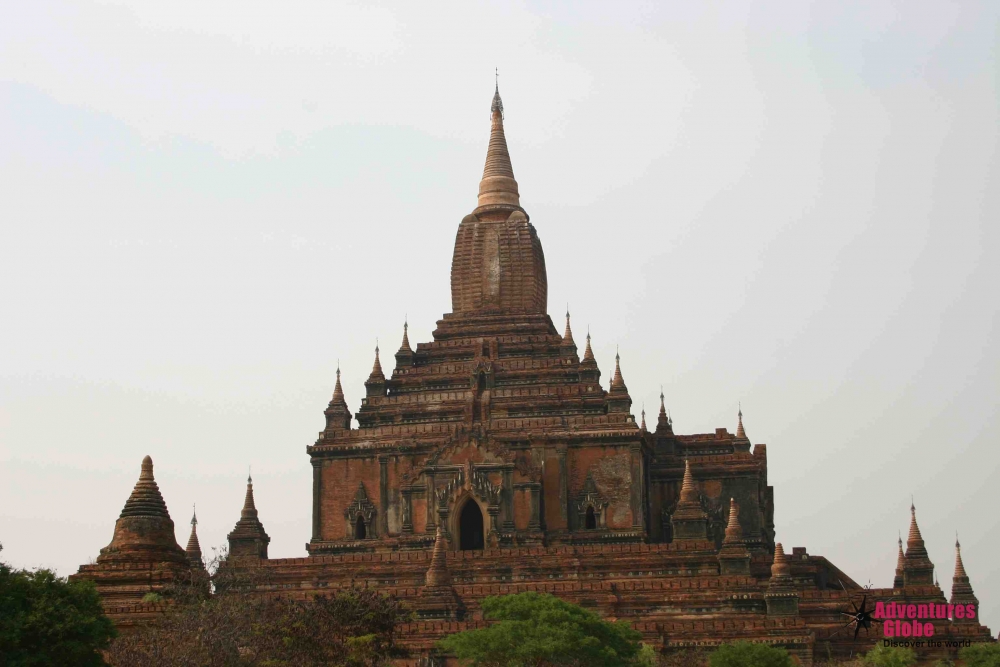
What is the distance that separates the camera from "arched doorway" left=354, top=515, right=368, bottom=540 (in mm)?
61625

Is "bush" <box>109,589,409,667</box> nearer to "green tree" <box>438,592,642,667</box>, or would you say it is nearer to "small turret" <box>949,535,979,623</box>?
"green tree" <box>438,592,642,667</box>

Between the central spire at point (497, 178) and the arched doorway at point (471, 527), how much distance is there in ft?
46.9

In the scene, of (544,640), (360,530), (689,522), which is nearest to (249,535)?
(360,530)

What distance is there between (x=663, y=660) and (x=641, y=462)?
13.2 metres

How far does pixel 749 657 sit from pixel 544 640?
5.93 meters

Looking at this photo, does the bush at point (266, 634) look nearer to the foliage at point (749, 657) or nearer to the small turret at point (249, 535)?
the foliage at point (749, 657)

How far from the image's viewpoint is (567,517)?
6025 centimetres

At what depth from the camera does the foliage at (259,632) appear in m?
35.1

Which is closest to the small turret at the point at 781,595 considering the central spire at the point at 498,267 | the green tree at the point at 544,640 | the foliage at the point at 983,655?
the foliage at the point at 983,655

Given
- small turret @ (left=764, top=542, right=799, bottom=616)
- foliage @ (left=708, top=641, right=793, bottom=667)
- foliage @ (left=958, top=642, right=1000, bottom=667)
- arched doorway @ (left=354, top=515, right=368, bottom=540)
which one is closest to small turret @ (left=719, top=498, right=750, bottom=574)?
small turret @ (left=764, top=542, right=799, bottom=616)

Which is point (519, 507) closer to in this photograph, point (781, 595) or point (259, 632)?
point (781, 595)

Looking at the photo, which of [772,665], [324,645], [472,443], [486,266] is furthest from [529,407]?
[324,645]

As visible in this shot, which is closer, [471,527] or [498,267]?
[471,527]

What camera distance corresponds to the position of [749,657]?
45.9 m
